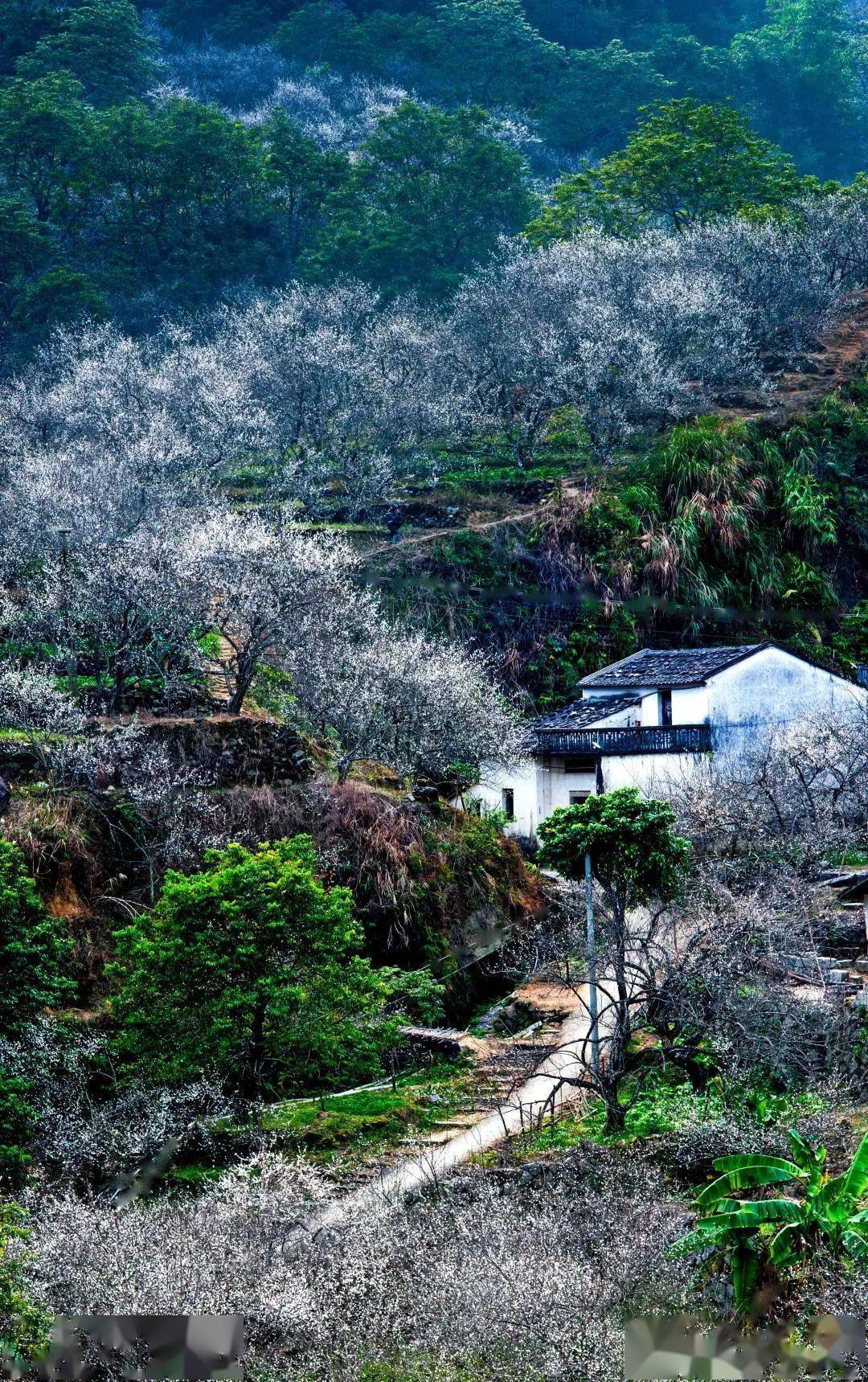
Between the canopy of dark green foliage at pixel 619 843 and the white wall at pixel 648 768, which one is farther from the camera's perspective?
the white wall at pixel 648 768

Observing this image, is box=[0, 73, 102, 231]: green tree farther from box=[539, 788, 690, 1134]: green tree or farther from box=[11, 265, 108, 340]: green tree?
box=[539, 788, 690, 1134]: green tree

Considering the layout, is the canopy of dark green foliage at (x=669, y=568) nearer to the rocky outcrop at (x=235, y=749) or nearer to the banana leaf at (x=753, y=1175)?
the rocky outcrop at (x=235, y=749)

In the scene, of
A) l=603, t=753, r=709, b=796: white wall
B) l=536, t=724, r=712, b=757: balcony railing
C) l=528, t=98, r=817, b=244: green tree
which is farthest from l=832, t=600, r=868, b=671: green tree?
l=528, t=98, r=817, b=244: green tree


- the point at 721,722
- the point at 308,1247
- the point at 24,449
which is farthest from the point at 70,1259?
the point at 24,449

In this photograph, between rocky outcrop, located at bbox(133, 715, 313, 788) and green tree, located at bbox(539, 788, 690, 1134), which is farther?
rocky outcrop, located at bbox(133, 715, 313, 788)

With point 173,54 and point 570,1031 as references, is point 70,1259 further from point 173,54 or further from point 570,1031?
point 173,54

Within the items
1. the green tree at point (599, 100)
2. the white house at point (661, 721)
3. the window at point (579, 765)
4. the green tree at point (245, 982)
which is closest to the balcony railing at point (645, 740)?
the white house at point (661, 721)

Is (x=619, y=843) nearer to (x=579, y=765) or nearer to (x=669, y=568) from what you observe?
(x=579, y=765)

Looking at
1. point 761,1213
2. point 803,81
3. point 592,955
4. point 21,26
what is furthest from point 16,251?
point 761,1213
